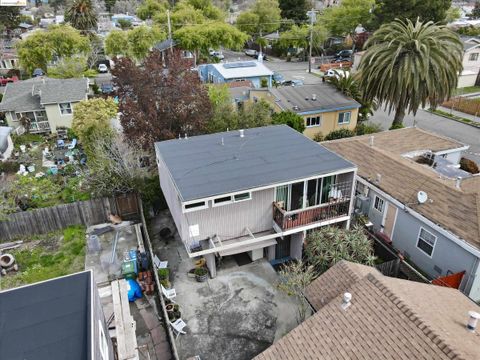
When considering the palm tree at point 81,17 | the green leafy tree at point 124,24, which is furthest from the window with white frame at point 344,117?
the green leafy tree at point 124,24

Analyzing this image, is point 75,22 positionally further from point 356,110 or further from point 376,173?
point 376,173

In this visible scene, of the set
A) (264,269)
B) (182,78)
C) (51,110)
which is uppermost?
(182,78)

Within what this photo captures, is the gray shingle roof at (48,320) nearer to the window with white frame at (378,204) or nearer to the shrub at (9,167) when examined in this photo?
the window with white frame at (378,204)

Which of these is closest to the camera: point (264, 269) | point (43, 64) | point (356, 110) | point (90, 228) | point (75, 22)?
point (264, 269)

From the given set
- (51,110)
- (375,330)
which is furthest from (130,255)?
(51,110)

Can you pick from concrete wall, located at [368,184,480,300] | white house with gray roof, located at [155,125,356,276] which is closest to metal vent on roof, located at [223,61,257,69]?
white house with gray roof, located at [155,125,356,276]

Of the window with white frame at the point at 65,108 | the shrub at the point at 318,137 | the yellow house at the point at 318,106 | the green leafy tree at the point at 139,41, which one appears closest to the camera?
the yellow house at the point at 318,106

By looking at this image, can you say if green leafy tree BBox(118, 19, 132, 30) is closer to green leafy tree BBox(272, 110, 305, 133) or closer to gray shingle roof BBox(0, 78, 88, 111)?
gray shingle roof BBox(0, 78, 88, 111)

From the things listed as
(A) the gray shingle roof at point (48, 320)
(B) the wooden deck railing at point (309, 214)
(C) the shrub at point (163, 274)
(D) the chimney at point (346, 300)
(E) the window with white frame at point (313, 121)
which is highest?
(A) the gray shingle roof at point (48, 320)
